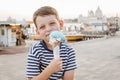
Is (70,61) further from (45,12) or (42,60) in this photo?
(45,12)

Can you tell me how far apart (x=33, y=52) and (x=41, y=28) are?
0.24m

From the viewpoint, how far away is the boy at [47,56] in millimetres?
2389

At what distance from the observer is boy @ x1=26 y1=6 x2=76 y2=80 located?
7.84 feet

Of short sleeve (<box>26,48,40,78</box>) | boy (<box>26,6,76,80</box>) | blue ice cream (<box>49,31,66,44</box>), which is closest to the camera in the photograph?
blue ice cream (<box>49,31,66,44</box>)

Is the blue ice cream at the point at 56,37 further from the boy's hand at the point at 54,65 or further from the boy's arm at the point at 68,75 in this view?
the boy's arm at the point at 68,75

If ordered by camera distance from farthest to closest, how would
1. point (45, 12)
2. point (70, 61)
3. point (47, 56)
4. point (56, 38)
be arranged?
point (70, 61)
point (47, 56)
point (45, 12)
point (56, 38)

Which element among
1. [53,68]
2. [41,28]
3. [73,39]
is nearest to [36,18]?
[41,28]

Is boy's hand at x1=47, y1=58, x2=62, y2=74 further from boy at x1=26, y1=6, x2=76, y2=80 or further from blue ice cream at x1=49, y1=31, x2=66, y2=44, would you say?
blue ice cream at x1=49, y1=31, x2=66, y2=44

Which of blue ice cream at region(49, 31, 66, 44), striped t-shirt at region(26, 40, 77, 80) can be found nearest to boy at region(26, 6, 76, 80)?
striped t-shirt at region(26, 40, 77, 80)

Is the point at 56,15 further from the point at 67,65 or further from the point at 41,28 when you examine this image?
the point at 67,65

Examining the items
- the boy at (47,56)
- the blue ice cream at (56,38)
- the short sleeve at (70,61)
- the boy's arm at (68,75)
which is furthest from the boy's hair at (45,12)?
the boy's arm at (68,75)

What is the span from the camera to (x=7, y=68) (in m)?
14.4

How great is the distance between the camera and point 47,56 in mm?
2580

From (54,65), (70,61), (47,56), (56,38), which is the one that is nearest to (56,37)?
(56,38)
